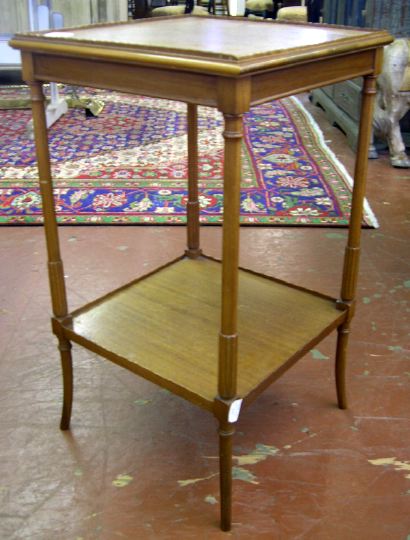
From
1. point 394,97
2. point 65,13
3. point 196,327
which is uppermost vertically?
point 65,13

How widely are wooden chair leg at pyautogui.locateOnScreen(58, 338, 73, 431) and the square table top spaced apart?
71cm

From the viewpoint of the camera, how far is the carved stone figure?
12.1ft

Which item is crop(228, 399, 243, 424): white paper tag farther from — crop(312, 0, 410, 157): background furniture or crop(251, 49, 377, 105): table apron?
crop(312, 0, 410, 157): background furniture

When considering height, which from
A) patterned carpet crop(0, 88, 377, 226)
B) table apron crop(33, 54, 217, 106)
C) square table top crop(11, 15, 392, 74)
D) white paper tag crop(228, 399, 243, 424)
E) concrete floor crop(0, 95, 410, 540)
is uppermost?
square table top crop(11, 15, 392, 74)

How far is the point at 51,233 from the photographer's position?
151 centimetres

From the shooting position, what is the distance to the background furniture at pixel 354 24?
3877mm

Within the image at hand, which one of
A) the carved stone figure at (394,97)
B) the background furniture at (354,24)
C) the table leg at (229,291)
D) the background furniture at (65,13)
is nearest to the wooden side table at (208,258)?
the table leg at (229,291)

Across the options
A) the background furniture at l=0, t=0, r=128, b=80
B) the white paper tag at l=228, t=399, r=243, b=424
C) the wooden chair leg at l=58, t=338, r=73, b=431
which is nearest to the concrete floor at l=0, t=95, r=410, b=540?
the wooden chair leg at l=58, t=338, r=73, b=431

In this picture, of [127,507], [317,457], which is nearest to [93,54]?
[127,507]

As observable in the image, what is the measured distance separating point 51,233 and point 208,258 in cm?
60

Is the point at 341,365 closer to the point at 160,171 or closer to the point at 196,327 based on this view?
the point at 196,327

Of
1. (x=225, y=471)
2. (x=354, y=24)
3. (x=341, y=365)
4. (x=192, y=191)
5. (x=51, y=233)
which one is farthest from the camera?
(x=354, y=24)

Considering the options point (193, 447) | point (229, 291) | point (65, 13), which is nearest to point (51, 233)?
point (229, 291)

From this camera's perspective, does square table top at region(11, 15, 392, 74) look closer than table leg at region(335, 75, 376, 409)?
Yes
